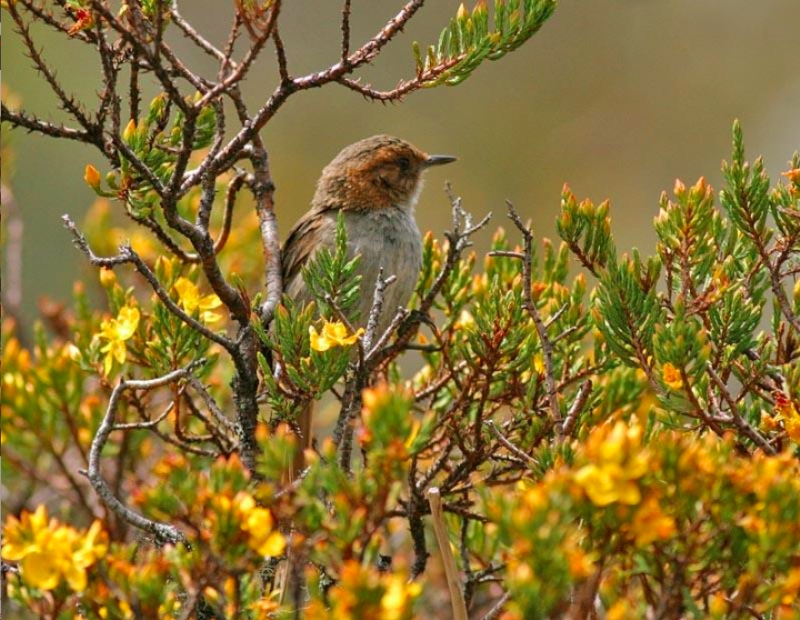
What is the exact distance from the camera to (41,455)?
4.12 meters

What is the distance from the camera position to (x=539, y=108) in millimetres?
11672

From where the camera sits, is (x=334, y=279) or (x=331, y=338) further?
Answer: (x=334, y=279)

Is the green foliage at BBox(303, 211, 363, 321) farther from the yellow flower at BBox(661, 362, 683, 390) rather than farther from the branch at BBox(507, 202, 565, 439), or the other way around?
the yellow flower at BBox(661, 362, 683, 390)

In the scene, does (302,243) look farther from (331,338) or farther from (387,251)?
(331,338)

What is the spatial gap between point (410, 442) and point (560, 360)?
137 centimetres

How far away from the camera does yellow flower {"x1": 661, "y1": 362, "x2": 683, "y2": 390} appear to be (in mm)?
2342

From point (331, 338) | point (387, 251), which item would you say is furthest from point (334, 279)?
point (387, 251)

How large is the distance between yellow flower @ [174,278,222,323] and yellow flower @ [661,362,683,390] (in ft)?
4.58

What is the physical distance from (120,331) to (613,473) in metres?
1.80

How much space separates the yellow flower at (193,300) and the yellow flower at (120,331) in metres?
0.16

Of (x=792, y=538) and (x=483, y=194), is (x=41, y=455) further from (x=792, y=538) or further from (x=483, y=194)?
(x=483, y=194)

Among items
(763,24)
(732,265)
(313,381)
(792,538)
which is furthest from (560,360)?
(763,24)

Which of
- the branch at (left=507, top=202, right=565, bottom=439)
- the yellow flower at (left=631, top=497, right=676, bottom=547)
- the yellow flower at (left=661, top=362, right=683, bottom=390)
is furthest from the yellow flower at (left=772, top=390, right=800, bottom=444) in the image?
the yellow flower at (left=631, top=497, right=676, bottom=547)

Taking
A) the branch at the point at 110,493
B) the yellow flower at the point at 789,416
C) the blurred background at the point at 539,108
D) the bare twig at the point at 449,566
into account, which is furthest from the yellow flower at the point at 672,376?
the blurred background at the point at 539,108
